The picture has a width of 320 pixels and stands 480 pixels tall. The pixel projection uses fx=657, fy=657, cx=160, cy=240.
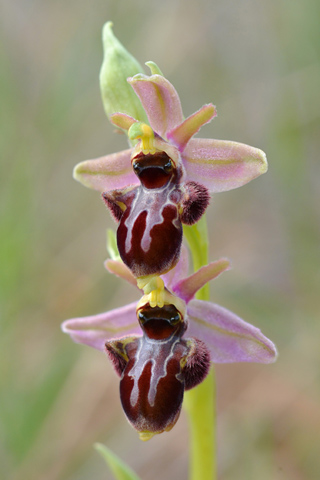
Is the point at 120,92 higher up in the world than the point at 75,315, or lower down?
higher up

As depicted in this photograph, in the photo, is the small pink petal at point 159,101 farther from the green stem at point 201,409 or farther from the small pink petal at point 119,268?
the small pink petal at point 119,268

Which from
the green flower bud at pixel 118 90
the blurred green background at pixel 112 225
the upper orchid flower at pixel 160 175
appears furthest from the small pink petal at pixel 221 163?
the blurred green background at pixel 112 225

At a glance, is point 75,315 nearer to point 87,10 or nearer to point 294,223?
point 294,223

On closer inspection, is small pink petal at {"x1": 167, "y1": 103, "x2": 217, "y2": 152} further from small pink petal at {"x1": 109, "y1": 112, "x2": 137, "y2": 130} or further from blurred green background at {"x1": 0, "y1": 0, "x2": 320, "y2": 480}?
blurred green background at {"x1": 0, "y1": 0, "x2": 320, "y2": 480}

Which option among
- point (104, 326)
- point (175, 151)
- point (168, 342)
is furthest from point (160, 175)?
point (104, 326)

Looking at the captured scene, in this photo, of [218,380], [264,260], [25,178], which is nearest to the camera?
[25,178]

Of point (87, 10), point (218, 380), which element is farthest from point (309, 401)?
point (87, 10)
